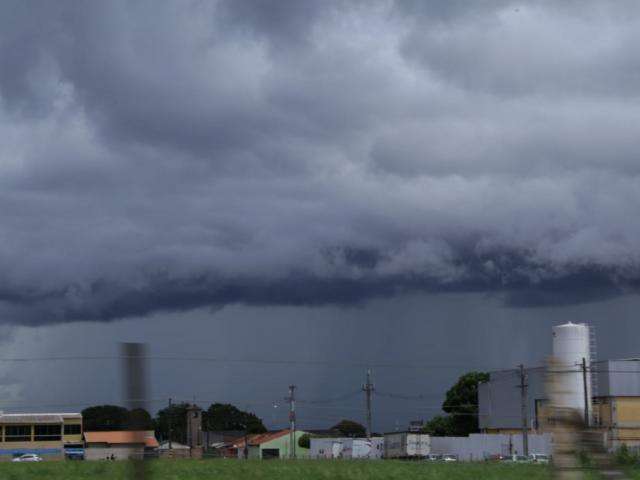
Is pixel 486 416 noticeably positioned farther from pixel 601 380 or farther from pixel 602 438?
pixel 602 438

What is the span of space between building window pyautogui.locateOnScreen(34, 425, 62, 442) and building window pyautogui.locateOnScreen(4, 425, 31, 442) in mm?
901

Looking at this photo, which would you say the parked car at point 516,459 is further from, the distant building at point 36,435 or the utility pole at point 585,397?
the distant building at point 36,435

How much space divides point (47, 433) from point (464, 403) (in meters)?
55.9

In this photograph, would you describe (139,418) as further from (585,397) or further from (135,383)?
(585,397)

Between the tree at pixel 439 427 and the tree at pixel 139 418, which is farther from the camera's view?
the tree at pixel 439 427

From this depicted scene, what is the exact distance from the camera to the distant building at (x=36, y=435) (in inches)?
3086

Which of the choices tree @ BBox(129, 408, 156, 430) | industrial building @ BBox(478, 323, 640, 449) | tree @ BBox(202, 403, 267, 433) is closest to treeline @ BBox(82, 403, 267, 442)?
tree @ BBox(202, 403, 267, 433)

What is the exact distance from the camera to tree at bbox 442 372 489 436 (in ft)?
399

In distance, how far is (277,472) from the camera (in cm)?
1962

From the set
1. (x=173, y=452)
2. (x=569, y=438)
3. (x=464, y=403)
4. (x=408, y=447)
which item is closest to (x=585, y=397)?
(x=173, y=452)

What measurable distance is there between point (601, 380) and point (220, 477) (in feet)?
242

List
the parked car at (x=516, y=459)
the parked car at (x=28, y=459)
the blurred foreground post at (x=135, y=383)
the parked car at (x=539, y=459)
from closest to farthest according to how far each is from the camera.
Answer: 1. the blurred foreground post at (x=135, y=383)
2. the parked car at (x=28, y=459)
3. the parked car at (x=516, y=459)
4. the parked car at (x=539, y=459)

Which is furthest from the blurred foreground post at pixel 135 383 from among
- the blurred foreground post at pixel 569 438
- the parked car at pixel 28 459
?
the parked car at pixel 28 459

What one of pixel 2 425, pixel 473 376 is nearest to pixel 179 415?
pixel 473 376
